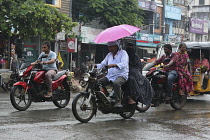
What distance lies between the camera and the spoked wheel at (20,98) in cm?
916

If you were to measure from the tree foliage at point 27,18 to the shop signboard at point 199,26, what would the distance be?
28856mm

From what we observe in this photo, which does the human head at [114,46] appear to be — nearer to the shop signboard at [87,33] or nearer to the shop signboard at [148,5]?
the shop signboard at [87,33]

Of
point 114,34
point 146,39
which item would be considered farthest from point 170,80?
point 146,39

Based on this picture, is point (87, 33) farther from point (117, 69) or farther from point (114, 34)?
point (114, 34)

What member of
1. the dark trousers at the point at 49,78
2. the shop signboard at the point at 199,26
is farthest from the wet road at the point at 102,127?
the shop signboard at the point at 199,26

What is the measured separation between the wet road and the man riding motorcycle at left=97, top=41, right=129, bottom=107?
701 millimetres

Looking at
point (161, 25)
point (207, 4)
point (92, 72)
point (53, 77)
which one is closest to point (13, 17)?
point (53, 77)

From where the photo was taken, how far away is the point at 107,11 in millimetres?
31828

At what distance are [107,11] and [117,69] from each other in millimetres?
24353

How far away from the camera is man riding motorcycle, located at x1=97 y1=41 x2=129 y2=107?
25.6 feet

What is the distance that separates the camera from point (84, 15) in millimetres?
32781

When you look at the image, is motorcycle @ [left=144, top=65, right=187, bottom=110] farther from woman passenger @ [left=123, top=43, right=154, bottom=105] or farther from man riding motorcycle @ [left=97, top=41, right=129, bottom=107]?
man riding motorcycle @ [left=97, top=41, right=129, bottom=107]

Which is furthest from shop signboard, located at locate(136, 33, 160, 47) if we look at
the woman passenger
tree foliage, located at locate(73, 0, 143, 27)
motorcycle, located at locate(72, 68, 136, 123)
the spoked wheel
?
motorcycle, located at locate(72, 68, 136, 123)

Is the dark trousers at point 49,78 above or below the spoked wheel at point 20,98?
above
